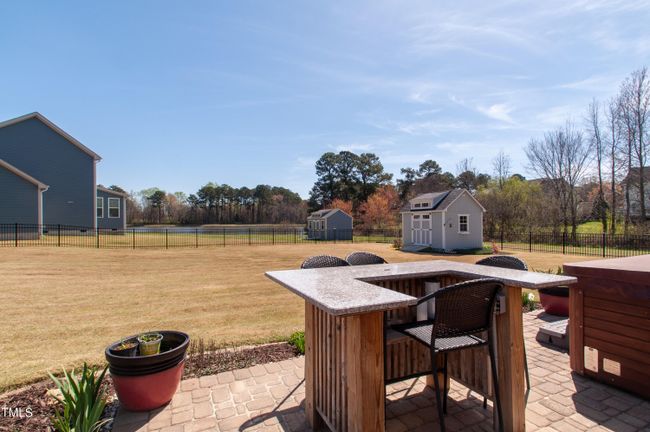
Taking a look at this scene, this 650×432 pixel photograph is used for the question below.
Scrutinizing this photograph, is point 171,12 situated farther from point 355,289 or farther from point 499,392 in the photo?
point 499,392

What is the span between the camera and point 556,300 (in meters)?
4.46

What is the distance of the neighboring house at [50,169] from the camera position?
15417 millimetres

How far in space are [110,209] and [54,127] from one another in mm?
6464

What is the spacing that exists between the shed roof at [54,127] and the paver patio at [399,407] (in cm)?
2133

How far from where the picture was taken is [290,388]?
269 cm

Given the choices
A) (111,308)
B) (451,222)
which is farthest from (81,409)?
(451,222)

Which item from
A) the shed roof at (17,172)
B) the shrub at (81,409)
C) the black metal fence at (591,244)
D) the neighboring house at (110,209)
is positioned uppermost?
the shed roof at (17,172)

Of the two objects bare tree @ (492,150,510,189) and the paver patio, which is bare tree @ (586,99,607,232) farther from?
the paver patio

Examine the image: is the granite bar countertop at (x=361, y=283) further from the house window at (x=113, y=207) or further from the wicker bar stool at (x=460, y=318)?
the house window at (x=113, y=207)

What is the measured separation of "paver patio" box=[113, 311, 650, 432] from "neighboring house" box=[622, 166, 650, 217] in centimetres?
2416

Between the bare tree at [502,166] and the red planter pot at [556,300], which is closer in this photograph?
the red planter pot at [556,300]

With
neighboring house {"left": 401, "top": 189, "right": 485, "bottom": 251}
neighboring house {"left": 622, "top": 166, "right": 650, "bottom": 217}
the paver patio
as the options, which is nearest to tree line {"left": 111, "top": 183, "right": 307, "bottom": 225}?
neighboring house {"left": 401, "top": 189, "right": 485, "bottom": 251}

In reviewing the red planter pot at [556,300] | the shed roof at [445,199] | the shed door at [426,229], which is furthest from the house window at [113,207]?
the red planter pot at [556,300]

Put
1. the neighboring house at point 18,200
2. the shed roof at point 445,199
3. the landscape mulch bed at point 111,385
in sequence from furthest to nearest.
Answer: the shed roof at point 445,199
the neighboring house at point 18,200
the landscape mulch bed at point 111,385
